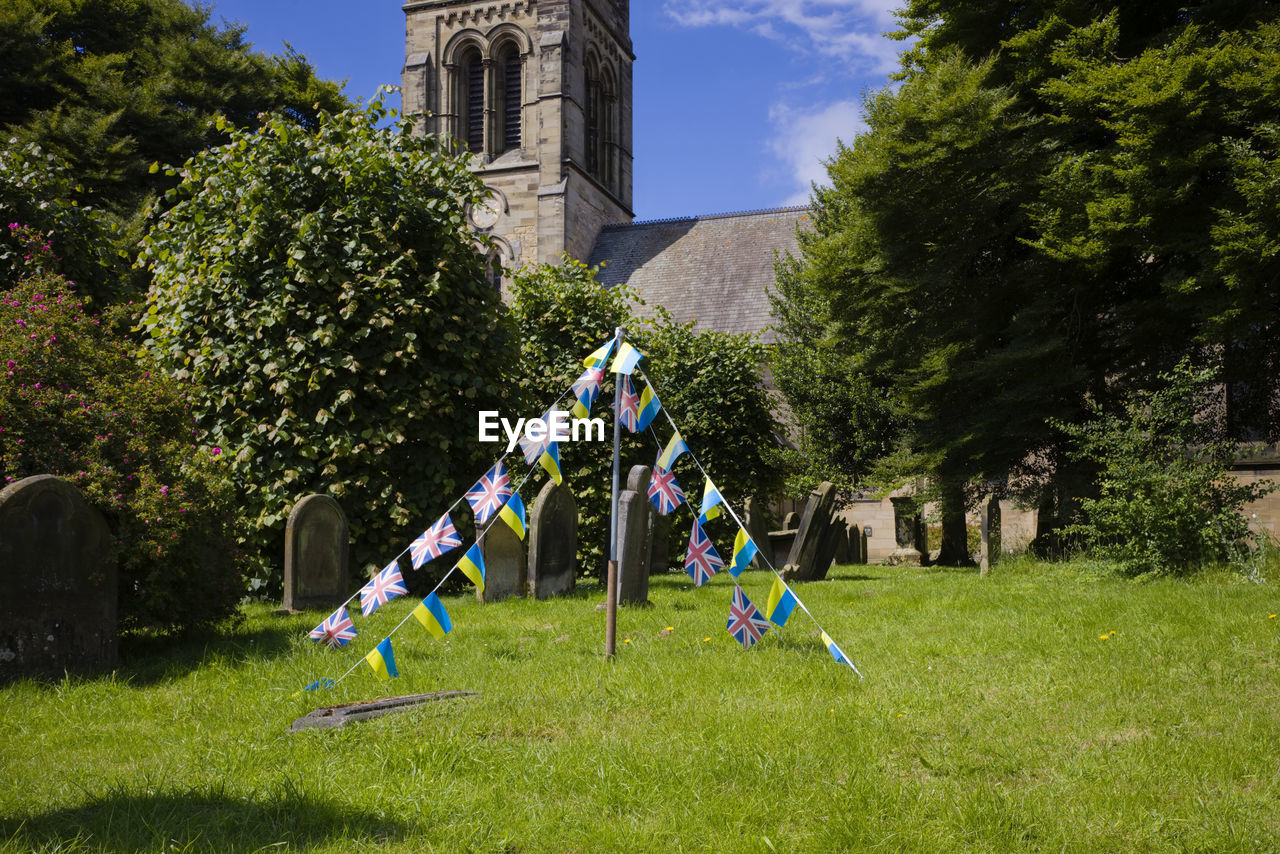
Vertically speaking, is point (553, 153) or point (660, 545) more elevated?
point (553, 153)

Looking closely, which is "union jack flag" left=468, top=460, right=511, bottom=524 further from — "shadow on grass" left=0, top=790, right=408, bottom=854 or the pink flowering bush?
"shadow on grass" left=0, top=790, right=408, bottom=854

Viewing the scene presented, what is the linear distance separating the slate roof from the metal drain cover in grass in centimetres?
2869

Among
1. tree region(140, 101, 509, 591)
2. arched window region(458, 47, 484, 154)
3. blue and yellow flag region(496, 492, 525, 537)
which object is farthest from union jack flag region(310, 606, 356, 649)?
arched window region(458, 47, 484, 154)

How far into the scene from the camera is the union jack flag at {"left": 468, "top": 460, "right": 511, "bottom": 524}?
6094mm

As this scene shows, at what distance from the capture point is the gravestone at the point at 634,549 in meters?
8.38

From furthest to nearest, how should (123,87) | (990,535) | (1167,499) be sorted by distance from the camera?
(123,87) < (990,535) < (1167,499)

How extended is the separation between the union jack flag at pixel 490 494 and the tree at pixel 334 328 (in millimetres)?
3975

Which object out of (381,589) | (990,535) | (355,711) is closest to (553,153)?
Result: (990,535)

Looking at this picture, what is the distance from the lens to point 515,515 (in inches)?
239

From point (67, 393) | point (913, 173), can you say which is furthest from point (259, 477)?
point (913, 173)

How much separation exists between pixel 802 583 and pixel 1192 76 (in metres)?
7.21

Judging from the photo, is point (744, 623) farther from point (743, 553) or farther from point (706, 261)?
point (706, 261)

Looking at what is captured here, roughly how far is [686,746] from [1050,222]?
10.3 metres

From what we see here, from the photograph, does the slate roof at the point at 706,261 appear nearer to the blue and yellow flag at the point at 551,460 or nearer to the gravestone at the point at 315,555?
the gravestone at the point at 315,555
